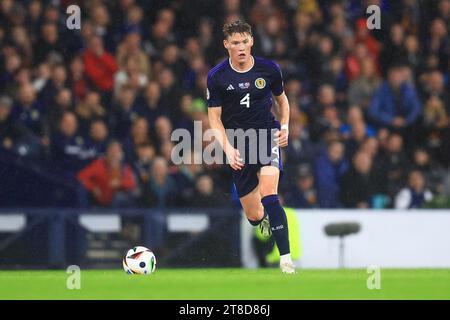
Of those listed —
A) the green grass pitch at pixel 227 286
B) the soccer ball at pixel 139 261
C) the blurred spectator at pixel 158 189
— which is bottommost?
the green grass pitch at pixel 227 286

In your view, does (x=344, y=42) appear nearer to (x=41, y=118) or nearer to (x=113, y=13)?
(x=113, y=13)

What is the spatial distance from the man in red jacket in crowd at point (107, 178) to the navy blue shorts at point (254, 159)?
10.6 ft

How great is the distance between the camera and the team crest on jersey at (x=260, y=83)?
35.8ft

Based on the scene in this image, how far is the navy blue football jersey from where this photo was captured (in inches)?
429

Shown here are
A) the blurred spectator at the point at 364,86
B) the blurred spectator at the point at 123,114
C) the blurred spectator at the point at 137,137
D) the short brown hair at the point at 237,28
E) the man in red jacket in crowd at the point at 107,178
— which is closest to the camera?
the short brown hair at the point at 237,28

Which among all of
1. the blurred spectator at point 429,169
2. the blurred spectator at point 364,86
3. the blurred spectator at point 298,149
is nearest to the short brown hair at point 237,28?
the blurred spectator at point 298,149

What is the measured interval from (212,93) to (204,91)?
17.9 ft

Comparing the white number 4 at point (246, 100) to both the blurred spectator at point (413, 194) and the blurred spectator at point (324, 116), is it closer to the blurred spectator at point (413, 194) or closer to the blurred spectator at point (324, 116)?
the blurred spectator at point (413, 194)

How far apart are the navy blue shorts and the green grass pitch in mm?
925

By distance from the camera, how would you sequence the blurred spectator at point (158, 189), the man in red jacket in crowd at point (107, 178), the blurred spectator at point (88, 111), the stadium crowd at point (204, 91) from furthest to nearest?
1. the blurred spectator at point (88, 111)
2. the stadium crowd at point (204, 91)
3. the blurred spectator at point (158, 189)
4. the man in red jacket in crowd at point (107, 178)

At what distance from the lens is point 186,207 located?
14.5 metres

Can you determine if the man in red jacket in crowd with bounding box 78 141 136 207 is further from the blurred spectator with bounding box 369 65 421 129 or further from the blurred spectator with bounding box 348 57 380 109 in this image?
the blurred spectator with bounding box 369 65 421 129

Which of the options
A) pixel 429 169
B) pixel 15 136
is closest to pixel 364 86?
pixel 429 169
